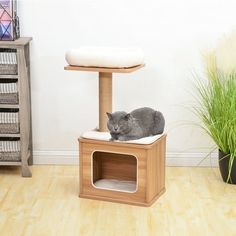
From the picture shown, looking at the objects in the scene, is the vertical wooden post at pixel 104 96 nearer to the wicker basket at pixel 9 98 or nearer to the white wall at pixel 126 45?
the white wall at pixel 126 45

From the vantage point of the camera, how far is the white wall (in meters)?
3.90

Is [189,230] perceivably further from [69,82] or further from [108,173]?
[69,82]

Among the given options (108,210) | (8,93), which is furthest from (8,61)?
(108,210)

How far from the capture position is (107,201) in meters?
3.48

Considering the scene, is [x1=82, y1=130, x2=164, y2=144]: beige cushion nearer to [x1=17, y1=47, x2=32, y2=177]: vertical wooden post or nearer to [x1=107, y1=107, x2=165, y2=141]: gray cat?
[x1=107, y1=107, x2=165, y2=141]: gray cat

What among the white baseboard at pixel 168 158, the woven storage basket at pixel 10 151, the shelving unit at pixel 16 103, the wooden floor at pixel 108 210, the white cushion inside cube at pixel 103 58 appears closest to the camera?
the wooden floor at pixel 108 210

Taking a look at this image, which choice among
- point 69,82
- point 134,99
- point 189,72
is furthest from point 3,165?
point 189,72

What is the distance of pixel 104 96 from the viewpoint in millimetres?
3543

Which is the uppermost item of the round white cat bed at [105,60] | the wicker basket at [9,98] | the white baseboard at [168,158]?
the round white cat bed at [105,60]

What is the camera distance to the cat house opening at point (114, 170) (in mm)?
3627

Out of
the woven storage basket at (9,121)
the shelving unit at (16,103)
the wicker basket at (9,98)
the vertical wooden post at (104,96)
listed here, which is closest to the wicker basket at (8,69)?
the shelving unit at (16,103)

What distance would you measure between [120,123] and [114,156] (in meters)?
0.36

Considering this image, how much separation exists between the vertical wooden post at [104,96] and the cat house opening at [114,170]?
196 mm

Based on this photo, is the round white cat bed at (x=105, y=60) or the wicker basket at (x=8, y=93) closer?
the round white cat bed at (x=105, y=60)
